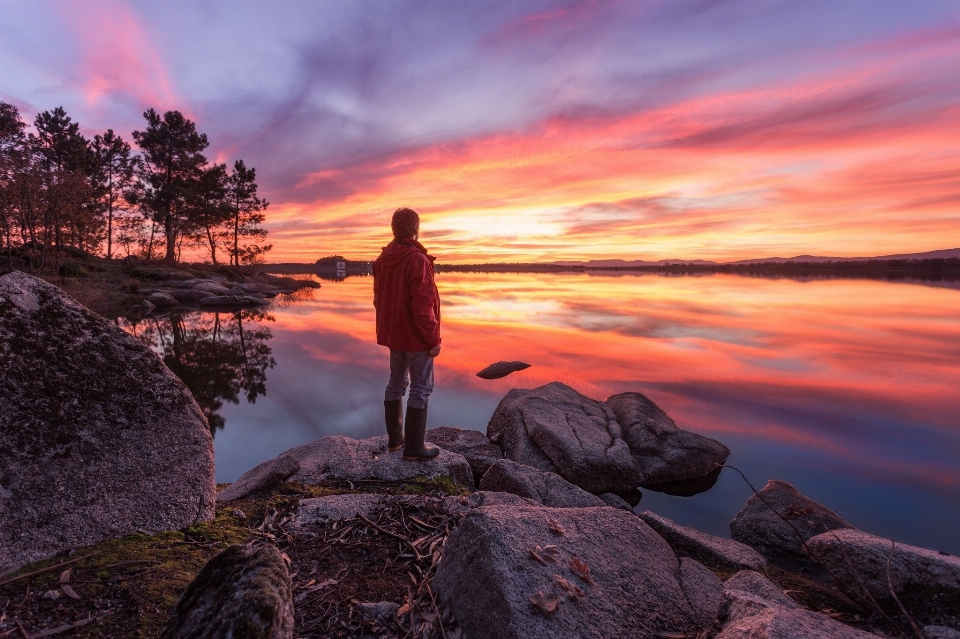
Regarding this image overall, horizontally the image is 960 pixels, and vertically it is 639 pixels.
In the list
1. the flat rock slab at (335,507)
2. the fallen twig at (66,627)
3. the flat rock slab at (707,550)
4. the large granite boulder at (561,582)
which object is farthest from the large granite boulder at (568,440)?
the fallen twig at (66,627)

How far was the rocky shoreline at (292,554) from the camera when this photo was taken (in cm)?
271

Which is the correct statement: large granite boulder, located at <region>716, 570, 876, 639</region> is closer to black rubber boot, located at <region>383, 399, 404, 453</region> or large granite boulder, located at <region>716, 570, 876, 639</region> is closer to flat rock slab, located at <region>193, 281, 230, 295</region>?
black rubber boot, located at <region>383, 399, 404, 453</region>

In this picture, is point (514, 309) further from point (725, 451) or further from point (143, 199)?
point (143, 199)

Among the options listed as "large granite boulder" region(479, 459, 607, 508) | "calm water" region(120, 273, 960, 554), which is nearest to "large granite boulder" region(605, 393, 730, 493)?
"calm water" region(120, 273, 960, 554)

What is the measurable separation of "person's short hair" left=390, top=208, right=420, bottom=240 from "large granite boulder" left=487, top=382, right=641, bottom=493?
4784 millimetres

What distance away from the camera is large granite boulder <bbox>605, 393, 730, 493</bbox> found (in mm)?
8664

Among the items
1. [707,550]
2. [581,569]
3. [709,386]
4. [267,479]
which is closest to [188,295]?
[267,479]

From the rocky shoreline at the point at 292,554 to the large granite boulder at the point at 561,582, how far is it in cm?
1

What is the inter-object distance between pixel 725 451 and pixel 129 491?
1027 cm

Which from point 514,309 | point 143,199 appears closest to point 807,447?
point 514,309

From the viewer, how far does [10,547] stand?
10.2 ft

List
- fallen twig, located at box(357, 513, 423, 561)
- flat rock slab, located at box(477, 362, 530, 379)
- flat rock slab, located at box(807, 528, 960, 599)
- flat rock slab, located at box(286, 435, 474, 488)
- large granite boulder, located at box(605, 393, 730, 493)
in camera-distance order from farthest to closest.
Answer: flat rock slab, located at box(477, 362, 530, 379), large granite boulder, located at box(605, 393, 730, 493), flat rock slab, located at box(286, 435, 474, 488), fallen twig, located at box(357, 513, 423, 561), flat rock slab, located at box(807, 528, 960, 599)

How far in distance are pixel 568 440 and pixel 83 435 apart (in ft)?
23.1

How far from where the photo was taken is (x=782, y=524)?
624 cm
